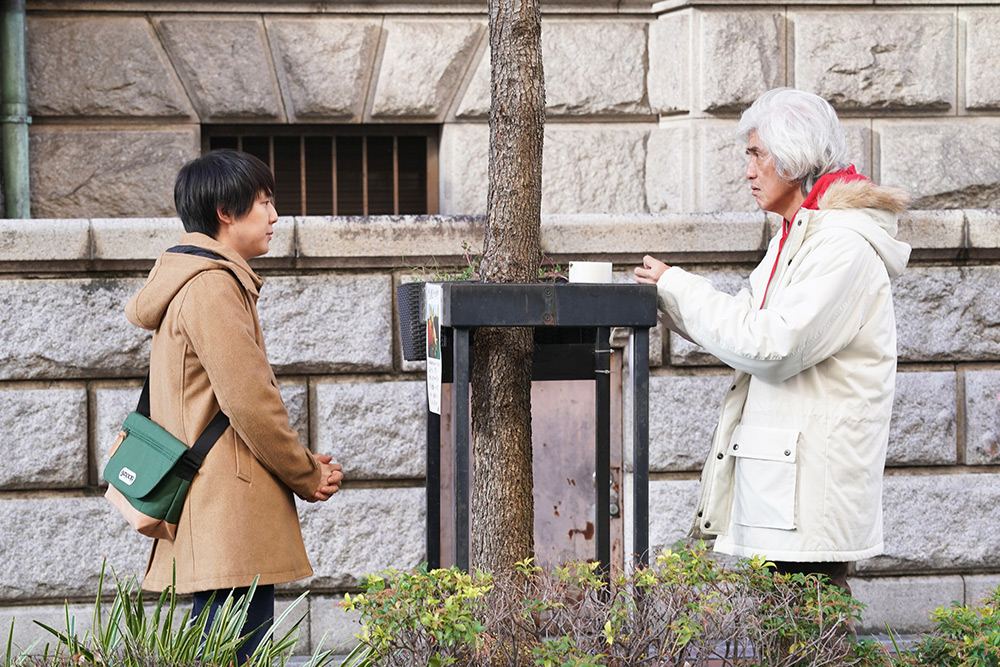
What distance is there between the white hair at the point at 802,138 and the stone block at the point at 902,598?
107 inches

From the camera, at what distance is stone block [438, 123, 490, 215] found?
5.91 metres

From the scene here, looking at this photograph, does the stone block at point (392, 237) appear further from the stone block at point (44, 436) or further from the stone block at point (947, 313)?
the stone block at point (947, 313)

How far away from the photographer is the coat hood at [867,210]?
3.06 m

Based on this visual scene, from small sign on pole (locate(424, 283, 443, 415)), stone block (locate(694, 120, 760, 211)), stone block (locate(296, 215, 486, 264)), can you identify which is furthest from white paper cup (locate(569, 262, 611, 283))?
stone block (locate(694, 120, 760, 211))

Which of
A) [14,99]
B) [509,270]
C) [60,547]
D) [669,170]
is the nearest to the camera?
[509,270]

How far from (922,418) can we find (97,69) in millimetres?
4249

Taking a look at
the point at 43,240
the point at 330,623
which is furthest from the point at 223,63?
the point at 330,623

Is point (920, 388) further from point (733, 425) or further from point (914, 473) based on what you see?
point (733, 425)

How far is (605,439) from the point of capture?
3.38 meters

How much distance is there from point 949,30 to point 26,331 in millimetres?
4541

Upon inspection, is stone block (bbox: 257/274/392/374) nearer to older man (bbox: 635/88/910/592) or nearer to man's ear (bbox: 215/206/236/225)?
man's ear (bbox: 215/206/236/225)

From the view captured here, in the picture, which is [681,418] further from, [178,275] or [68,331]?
[178,275]

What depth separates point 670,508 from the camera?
520cm

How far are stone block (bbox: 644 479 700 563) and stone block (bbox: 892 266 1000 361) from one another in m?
1.16
